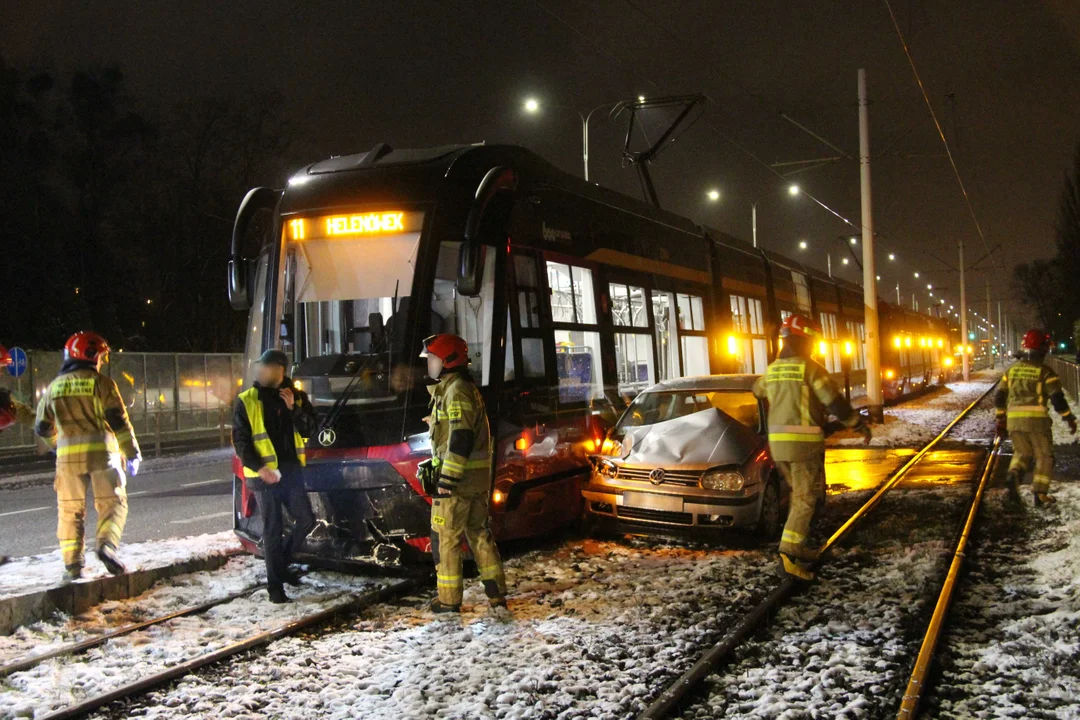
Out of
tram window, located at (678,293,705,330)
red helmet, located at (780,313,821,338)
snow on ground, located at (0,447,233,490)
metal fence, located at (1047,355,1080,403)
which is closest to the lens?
red helmet, located at (780,313,821,338)

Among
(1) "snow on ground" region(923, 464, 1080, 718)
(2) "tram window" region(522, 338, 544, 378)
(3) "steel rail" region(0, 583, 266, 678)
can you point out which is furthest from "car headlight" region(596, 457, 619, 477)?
(3) "steel rail" region(0, 583, 266, 678)

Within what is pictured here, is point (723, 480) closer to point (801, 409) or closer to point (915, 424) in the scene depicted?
point (801, 409)

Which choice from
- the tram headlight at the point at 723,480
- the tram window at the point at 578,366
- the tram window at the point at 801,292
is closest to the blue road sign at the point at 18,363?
the tram window at the point at 578,366

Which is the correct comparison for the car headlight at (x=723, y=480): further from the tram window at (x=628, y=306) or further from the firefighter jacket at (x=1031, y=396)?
the firefighter jacket at (x=1031, y=396)

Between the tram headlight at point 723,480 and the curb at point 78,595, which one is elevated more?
the tram headlight at point 723,480

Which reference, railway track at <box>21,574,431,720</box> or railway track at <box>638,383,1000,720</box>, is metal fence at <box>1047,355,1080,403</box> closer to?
railway track at <box>638,383,1000,720</box>

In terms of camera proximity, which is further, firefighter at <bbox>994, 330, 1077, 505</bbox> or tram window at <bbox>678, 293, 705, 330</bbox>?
tram window at <bbox>678, 293, 705, 330</bbox>

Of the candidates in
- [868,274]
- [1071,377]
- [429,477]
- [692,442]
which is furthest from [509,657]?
[1071,377]

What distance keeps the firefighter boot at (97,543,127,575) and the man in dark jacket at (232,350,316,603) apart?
1.20 meters

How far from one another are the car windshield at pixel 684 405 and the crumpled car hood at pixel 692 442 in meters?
0.38

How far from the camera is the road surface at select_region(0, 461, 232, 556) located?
9617 millimetres

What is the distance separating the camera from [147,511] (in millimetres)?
11500

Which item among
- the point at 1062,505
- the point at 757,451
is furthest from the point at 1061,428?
the point at 757,451

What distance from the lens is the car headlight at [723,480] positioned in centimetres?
784
